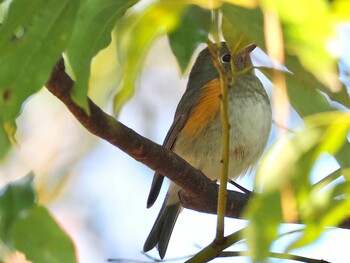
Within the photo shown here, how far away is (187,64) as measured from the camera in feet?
3.48

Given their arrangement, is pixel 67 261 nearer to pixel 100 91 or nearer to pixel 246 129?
pixel 100 91

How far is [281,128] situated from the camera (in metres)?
0.93

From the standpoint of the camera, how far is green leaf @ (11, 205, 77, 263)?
1.21 metres

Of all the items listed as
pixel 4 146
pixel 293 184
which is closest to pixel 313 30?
pixel 293 184

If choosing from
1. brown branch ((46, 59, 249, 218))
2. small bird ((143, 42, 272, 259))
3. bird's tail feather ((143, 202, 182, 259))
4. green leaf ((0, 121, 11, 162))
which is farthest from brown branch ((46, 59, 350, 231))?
bird's tail feather ((143, 202, 182, 259))

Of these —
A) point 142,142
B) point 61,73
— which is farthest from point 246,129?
point 61,73

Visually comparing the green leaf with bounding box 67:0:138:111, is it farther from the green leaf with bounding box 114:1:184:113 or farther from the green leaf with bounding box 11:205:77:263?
the green leaf with bounding box 11:205:77:263

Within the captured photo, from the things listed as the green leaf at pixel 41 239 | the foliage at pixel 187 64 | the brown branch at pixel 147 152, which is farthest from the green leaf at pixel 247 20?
the brown branch at pixel 147 152

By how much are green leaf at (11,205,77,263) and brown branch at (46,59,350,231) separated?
41 cm

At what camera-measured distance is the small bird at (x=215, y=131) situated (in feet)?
10.7

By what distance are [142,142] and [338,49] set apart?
42.9 inches

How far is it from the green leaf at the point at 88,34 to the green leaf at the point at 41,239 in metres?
0.25

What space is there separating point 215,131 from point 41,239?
2109 mm

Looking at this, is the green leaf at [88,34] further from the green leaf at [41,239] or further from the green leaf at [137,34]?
the green leaf at [41,239]
